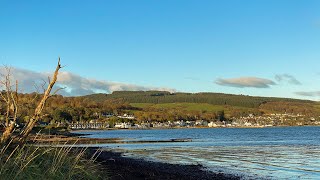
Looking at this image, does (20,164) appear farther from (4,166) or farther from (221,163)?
(221,163)

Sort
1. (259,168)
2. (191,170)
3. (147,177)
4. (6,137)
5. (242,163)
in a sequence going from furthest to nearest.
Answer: (242,163) < (259,168) < (191,170) < (147,177) < (6,137)

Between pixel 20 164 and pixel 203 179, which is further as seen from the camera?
pixel 203 179

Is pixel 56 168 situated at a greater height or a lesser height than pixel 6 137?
lesser

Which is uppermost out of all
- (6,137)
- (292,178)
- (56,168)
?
(6,137)

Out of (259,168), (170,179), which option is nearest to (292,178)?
(259,168)

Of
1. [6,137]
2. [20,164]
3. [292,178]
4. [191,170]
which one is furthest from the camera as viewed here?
[191,170]

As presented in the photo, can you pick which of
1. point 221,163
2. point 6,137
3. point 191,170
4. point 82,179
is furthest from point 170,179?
point 221,163

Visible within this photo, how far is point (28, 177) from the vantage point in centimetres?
1238

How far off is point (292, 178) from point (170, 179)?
855 centimetres

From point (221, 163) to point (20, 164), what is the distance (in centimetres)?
2579

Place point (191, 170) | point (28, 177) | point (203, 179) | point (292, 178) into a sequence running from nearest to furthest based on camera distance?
point (28, 177) < point (203, 179) < point (292, 178) < point (191, 170)

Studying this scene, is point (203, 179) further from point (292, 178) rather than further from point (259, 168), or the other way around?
point (259, 168)

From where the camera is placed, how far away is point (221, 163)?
121 ft

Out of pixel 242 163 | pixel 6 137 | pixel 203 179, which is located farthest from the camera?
pixel 242 163
